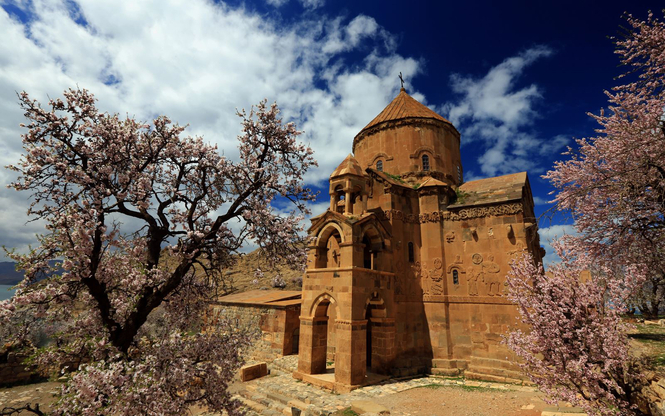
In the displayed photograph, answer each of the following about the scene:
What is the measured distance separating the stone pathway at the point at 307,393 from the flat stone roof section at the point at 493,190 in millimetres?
8420

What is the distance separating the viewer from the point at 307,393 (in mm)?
12633

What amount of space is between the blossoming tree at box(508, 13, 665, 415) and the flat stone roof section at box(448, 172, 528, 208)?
595 cm

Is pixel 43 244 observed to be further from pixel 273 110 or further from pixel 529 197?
pixel 529 197

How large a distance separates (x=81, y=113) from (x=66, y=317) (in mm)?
3856

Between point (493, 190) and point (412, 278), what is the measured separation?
6.55 m

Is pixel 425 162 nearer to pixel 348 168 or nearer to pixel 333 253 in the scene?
pixel 348 168

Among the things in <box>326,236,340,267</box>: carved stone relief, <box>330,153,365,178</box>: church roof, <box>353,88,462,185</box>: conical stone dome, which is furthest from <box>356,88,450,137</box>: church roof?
<box>326,236,340,267</box>: carved stone relief

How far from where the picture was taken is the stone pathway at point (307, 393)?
37.2 feet

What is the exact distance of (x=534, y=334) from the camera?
7.38 meters

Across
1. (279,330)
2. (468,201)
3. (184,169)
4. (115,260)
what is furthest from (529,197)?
(115,260)

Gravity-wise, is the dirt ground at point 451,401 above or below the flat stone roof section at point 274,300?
below

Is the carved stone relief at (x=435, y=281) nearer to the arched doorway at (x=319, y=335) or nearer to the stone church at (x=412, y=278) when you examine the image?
the stone church at (x=412, y=278)

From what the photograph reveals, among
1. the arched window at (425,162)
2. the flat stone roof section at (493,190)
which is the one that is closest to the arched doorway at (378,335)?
the flat stone roof section at (493,190)

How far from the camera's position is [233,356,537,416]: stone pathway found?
11.3 metres
